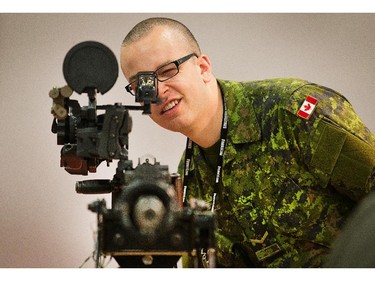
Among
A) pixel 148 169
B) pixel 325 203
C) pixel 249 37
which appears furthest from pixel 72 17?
pixel 148 169

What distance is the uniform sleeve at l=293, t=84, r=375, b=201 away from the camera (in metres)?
1.96

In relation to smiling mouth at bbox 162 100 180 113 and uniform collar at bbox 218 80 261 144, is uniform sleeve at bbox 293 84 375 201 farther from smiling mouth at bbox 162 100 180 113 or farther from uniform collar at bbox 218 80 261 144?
smiling mouth at bbox 162 100 180 113

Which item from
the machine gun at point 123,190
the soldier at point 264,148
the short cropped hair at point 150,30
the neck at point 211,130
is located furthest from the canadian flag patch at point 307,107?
the machine gun at point 123,190

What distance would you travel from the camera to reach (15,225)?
3.00 metres

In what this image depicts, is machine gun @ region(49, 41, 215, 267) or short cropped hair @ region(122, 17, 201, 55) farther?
short cropped hair @ region(122, 17, 201, 55)

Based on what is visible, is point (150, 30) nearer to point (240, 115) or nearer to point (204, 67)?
point (204, 67)

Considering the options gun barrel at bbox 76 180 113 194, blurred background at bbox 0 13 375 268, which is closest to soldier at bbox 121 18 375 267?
gun barrel at bbox 76 180 113 194

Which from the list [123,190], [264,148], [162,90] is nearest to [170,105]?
[162,90]

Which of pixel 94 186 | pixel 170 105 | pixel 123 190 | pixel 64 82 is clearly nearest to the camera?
pixel 123 190

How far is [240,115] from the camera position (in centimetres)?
218

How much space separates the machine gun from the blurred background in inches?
51.6

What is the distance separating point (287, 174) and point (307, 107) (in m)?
0.22

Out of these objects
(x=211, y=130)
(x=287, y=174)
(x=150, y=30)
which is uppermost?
(x=150, y=30)

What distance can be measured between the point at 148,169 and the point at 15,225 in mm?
1880
